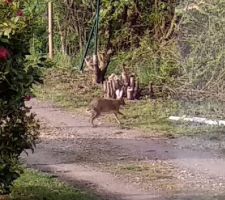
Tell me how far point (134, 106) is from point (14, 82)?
5694mm

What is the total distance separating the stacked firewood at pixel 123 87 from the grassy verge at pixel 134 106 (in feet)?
0.84

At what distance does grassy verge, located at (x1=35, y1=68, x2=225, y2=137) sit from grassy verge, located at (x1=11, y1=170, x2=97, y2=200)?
2723mm

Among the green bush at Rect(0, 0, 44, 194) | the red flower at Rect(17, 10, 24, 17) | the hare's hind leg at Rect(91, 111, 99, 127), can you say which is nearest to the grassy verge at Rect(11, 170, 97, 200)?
the green bush at Rect(0, 0, 44, 194)

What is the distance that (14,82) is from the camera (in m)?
5.24

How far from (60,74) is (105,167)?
694cm

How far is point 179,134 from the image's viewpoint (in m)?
8.86

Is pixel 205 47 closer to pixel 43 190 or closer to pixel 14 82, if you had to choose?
pixel 43 190

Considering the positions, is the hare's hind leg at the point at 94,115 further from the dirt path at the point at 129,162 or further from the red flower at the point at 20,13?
the red flower at the point at 20,13

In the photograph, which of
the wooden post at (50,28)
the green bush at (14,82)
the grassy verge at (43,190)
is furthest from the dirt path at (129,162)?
the wooden post at (50,28)

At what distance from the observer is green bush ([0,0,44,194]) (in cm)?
521

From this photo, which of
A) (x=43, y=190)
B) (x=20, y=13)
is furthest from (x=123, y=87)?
(x=20, y=13)

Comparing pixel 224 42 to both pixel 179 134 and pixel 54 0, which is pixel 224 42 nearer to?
pixel 179 134

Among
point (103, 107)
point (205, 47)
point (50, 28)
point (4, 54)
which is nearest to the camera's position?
point (4, 54)

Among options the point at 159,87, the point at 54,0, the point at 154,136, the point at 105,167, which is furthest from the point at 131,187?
the point at 54,0
